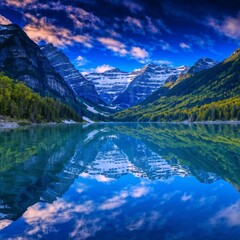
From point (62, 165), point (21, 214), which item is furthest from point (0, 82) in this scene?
point (21, 214)

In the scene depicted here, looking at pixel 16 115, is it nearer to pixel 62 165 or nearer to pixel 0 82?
pixel 0 82

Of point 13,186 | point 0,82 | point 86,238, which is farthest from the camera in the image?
point 0,82

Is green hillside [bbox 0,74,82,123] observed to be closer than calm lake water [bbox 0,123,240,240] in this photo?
No

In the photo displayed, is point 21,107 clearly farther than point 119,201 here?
Yes

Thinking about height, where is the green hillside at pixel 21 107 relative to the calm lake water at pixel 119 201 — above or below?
above

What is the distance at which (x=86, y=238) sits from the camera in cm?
1118

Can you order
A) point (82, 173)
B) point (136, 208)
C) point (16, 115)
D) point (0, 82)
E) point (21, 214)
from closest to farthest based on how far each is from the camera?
point (21, 214) → point (136, 208) → point (82, 173) → point (16, 115) → point (0, 82)

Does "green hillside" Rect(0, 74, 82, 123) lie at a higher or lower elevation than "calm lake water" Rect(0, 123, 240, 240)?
higher

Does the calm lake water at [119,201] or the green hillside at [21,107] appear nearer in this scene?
the calm lake water at [119,201]

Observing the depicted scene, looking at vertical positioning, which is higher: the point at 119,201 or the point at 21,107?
the point at 21,107

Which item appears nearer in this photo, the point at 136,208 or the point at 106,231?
the point at 106,231

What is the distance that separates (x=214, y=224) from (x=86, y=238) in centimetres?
561

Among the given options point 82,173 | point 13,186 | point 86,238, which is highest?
point 82,173

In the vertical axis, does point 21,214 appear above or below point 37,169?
below
